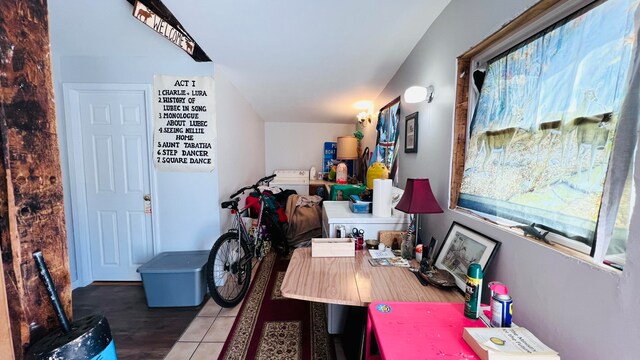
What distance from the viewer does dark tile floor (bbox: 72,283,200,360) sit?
1.67m

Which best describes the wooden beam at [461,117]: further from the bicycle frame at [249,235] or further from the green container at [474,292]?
the bicycle frame at [249,235]

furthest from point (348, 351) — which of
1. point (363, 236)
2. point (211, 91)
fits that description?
point (211, 91)

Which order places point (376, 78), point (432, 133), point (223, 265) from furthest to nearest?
point (376, 78) < point (223, 265) < point (432, 133)

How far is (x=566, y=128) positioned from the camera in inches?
32.5

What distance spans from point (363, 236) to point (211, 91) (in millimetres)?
1907

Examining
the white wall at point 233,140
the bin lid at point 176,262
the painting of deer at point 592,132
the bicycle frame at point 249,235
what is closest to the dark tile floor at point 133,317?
the bin lid at point 176,262

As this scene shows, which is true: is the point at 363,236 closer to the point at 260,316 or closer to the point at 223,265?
the point at 260,316

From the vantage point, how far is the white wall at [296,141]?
5320 millimetres

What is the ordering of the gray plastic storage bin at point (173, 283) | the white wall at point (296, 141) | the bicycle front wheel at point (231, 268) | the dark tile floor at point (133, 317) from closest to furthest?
the dark tile floor at point (133, 317) → the gray plastic storage bin at point (173, 283) → the bicycle front wheel at point (231, 268) → the white wall at point (296, 141)

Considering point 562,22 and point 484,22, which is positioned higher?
point 484,22

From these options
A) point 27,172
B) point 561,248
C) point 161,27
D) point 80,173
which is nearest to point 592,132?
point 561,248

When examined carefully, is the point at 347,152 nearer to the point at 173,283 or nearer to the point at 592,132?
the point at 173,283

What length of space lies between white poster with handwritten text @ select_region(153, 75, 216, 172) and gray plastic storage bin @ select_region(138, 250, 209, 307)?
35.1 inches

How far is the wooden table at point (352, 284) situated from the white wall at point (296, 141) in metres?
4.02
